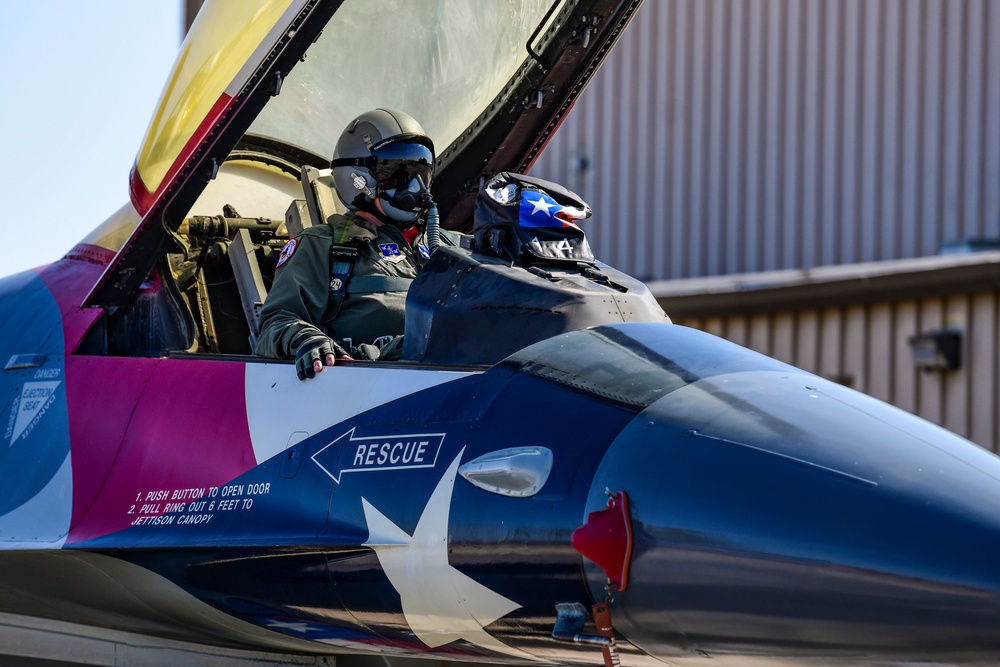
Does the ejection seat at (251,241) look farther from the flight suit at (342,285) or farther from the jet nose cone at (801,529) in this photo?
the jet nose cone at (801,529)

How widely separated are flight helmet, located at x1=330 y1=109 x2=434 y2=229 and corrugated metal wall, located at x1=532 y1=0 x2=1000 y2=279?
1101 centimetres

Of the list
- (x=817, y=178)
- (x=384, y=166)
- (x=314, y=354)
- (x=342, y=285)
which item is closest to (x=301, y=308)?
(x=342, y=285)

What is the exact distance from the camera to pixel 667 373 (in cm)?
327

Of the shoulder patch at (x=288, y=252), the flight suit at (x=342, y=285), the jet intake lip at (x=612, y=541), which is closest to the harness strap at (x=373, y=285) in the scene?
the flight suit at (x=342, y=285)

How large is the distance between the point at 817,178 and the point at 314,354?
41.8ft

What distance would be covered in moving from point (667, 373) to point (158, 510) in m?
1.85

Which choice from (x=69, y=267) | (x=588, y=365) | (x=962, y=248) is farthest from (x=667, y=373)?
(x=962, y=248)

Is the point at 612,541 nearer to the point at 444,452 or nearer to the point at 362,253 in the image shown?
the point at 444,452

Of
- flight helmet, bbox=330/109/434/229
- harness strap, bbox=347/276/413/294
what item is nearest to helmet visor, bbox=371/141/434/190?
flight helmet, bbox=330/109/434/229

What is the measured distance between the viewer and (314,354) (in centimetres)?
403

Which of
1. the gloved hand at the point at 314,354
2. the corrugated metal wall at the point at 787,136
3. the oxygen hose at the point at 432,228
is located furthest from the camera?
the corrugated metal wall at the point at 787,136

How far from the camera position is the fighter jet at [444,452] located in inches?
108

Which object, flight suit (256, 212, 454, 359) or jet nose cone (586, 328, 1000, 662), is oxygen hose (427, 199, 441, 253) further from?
jet nose cone (586, 328, 1000, 662)

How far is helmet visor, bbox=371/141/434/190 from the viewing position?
4984 mm
